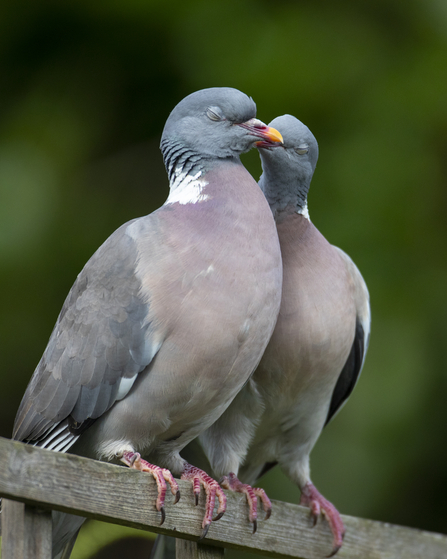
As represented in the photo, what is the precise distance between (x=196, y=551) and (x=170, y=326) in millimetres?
652

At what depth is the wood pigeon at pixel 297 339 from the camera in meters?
2.78

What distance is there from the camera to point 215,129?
2.64 metres

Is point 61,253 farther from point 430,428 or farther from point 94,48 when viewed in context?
point 430,428

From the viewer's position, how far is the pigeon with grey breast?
2352mm

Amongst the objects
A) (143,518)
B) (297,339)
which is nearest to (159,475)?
(143,518)

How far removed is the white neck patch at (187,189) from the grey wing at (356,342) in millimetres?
801

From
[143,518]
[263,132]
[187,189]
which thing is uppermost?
[263,132]

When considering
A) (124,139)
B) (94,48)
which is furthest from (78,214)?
(94,48)

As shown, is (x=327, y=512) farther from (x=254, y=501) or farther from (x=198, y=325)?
(x=198, y=325)

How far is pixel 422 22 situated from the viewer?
4.88 meters

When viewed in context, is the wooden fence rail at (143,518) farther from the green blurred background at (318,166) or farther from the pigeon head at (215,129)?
the green blurred background at (318,166)

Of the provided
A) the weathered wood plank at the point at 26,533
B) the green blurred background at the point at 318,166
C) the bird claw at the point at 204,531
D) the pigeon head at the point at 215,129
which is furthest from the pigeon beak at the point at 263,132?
the green blurred background at the point at 318,166

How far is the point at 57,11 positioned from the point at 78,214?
1243mm

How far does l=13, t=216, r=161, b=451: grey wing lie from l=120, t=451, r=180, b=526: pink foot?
0.16m
